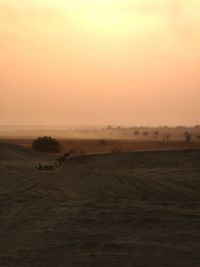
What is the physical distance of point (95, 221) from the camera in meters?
9.92

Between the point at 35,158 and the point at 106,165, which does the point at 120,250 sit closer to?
the point at 106,165

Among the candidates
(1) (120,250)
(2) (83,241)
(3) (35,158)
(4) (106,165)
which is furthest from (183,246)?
(3) (35,158)

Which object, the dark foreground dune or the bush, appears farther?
the bush

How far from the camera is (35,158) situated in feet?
105

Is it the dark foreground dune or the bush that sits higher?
the bush

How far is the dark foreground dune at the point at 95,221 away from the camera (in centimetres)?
748

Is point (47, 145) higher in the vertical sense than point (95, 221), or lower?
higher

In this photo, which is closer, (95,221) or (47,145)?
(95,221)

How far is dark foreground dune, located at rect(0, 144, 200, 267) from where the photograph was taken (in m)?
7.48

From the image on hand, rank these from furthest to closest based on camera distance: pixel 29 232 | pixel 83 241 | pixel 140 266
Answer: pixel 29 232
pixel 83 241
pixel 140 266

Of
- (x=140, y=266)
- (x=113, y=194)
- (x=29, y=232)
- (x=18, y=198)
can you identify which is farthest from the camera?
(x=113, y=194)

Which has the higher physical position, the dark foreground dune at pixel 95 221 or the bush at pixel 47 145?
the bush at pixel 47 145

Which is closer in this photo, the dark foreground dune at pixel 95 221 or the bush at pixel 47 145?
the dark foreground dune at pixel 95 221

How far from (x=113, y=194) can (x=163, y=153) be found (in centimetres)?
1347
